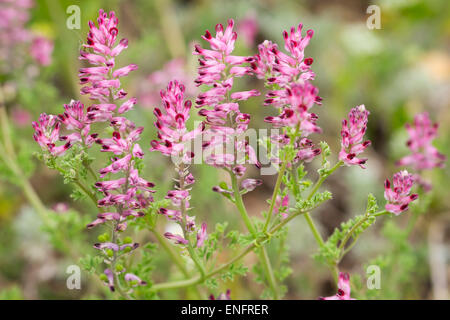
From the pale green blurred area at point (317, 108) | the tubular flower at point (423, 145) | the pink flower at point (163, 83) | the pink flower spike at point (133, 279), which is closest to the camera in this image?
the pink flower spike at point (133, 279)

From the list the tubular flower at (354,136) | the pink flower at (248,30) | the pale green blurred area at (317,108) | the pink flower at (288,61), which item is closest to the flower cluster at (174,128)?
the pink flower at (288,61)

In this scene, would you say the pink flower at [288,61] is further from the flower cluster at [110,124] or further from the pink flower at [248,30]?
the pink flower at [248,30]

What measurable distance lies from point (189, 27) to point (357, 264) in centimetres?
373

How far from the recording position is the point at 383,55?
5.70m

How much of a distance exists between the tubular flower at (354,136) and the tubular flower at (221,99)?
0.37 m

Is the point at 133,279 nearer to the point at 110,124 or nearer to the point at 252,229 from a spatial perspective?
the point at 252,229

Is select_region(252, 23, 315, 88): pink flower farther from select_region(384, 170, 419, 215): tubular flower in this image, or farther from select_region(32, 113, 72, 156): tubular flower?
select_region(32, 113, 72, 156): tubular flower

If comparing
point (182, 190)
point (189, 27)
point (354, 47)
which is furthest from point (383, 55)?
point (182, 190)

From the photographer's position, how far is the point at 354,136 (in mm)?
1896

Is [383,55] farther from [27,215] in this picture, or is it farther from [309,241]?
[27,215]

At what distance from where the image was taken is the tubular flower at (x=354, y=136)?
1.87 m

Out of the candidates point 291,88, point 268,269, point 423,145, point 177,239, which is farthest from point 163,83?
point 291,88

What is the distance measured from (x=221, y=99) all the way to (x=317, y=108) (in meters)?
3.93

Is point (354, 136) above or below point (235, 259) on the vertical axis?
above
